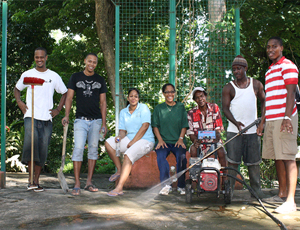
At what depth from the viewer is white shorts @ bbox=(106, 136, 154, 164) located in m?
5.14

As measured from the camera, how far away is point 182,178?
5219 mm

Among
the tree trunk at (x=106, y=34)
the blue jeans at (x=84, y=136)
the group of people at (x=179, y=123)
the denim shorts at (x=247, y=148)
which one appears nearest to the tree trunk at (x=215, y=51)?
the group of people at (x=179, y=123)

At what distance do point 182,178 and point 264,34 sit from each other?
7.44m

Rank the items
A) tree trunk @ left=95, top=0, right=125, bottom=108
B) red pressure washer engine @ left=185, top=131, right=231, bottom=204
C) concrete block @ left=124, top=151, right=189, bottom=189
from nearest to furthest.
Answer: red pressure washer engine @ left=185, top=131, right=231, bottom=204
concrete block @ left=124, top=151, right=189, bottom=189
tree trunk @ left=95, top=0, right=125, bottom=108

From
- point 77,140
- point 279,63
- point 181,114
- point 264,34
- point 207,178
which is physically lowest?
point 207,178

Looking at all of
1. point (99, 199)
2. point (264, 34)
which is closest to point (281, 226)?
point (99, 199)

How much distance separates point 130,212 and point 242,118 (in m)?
2.08

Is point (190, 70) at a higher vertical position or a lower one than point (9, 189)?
higher

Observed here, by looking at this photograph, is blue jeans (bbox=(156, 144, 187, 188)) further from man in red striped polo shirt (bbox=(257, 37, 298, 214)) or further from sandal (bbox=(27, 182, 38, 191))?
sandal (bbox=(27, 182, 38, 191))

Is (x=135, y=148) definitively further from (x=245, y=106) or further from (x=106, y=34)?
(x=106, y=34)

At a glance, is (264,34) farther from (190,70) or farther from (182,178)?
(182,178)

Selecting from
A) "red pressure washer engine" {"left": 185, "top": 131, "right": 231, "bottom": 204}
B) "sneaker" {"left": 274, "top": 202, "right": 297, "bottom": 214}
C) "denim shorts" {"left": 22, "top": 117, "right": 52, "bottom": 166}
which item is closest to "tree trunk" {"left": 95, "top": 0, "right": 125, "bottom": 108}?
"denim shorts" {"left": 22, "top": 117, "right": 52, "bottom": 166}

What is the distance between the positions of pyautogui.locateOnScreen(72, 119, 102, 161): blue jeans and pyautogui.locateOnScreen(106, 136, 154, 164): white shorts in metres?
0.28

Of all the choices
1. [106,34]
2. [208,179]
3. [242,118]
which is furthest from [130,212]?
[106,34]
